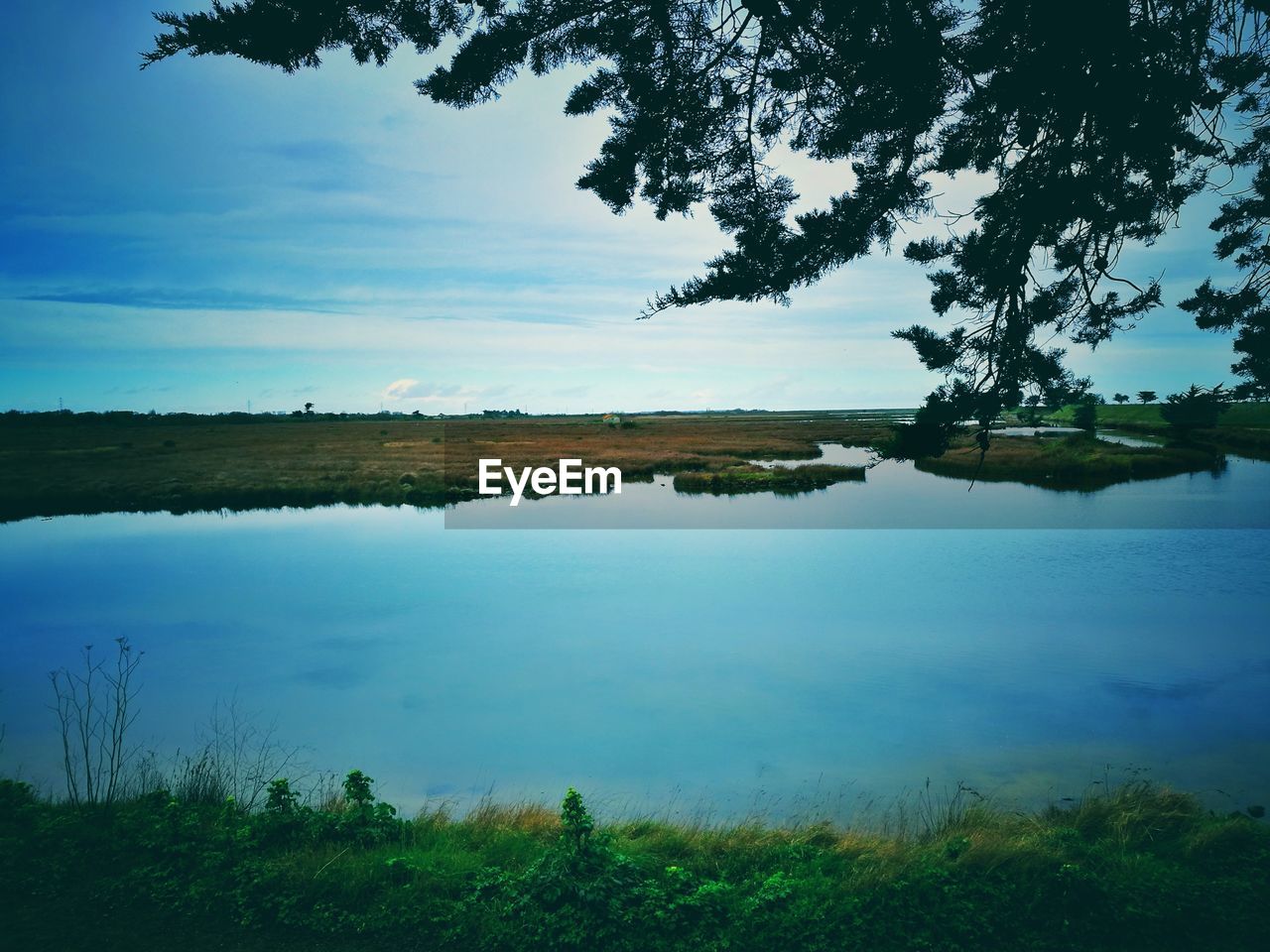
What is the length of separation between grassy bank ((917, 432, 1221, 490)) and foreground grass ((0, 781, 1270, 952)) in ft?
133

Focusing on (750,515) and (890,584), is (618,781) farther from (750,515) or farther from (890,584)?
(750,515)

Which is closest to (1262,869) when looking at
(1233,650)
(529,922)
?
(529,922)

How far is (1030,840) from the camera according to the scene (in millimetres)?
6629

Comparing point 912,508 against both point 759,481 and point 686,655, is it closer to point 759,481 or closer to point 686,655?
point 759,481

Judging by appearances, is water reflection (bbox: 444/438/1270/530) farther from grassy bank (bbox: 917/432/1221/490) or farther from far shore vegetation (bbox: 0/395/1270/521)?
far shore vegetation (bbox: 0/395/1270/521)

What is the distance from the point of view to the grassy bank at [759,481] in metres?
44.5

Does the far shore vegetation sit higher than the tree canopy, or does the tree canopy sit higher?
the tree canopy

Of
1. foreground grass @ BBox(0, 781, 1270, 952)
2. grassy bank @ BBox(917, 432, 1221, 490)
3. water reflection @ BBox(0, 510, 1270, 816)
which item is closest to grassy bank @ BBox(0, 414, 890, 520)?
water reflection @ BBox(0, 510, 1270, 816)

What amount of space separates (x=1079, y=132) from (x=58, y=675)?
22.5 meters

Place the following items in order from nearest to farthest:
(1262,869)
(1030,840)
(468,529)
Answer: (1262,869) < (1030,840) < (468,529)

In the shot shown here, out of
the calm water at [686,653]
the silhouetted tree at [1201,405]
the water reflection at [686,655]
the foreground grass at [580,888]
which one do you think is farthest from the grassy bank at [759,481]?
the foreground grass at [580,888]

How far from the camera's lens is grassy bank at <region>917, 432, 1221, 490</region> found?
47219mm

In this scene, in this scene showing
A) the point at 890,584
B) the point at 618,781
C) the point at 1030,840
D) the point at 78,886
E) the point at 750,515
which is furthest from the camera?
the point at 750,515

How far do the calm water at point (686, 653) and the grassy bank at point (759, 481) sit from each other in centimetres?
1002
